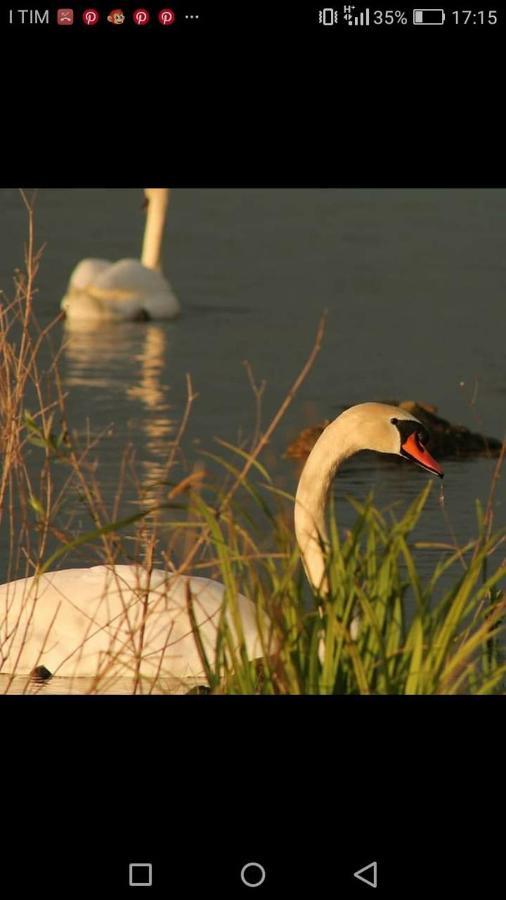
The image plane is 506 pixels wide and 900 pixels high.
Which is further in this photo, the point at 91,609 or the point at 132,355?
the point at 132,355

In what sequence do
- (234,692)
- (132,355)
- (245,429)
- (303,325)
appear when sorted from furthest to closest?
(303,325) → (132,355) → (245,429) → (234,692)

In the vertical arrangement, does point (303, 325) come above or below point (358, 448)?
above

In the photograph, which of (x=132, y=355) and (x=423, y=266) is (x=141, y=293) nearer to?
(x=132, y=355)
